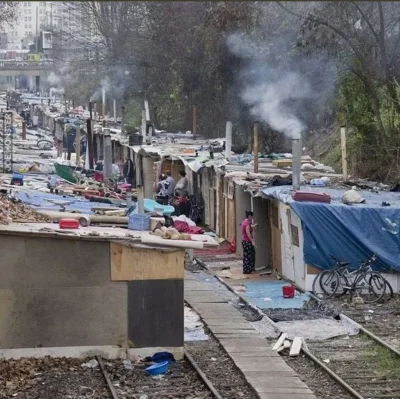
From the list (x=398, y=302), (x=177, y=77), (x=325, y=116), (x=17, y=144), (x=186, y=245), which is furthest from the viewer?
(x=17, y=144)

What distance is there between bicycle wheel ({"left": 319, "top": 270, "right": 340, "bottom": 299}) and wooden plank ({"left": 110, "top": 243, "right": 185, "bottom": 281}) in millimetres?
6489

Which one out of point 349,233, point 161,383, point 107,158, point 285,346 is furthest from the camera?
point 107,158

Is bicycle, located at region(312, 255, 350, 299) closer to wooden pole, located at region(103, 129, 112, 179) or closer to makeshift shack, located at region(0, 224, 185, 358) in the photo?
makeshift shack, located at region(0, 224, 185, 358)

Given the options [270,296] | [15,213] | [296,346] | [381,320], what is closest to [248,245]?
[270,296]

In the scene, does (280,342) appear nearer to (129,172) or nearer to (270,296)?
(270,296)

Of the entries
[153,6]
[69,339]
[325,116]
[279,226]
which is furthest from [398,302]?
[153,6]

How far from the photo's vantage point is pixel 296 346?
16219mm

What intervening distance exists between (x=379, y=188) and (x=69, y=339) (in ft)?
38.7

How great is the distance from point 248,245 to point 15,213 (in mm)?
8376

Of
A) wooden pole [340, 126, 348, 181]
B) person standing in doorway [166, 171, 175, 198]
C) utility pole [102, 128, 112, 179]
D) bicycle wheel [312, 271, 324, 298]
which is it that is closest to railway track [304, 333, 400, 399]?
bicycle wheel [312, 271, 324, 298]

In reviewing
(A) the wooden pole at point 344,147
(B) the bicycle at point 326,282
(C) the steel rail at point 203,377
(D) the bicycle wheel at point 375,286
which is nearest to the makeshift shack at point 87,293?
(C) the steel rail at point 203,377

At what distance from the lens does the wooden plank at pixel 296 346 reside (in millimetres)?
15959

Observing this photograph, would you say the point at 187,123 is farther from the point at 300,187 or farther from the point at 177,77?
the point at 300,187

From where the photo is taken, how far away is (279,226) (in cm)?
2411
